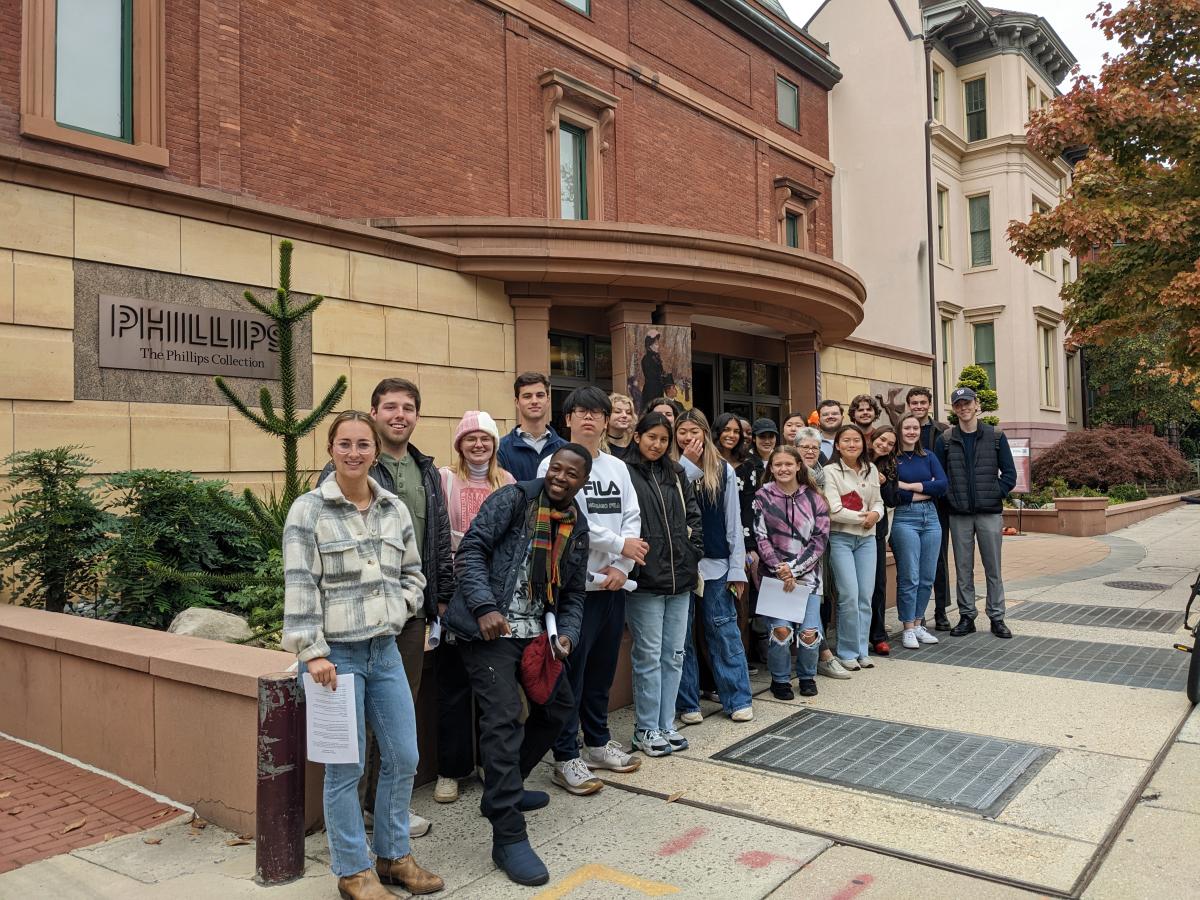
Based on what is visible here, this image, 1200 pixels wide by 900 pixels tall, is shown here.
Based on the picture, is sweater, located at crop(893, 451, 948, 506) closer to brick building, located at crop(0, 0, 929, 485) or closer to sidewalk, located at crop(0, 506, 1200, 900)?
sidewalk, located at crop(0, 506, 1200, 900)

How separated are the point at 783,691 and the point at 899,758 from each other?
134 centimetres

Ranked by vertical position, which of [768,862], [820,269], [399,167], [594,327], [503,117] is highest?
[503,117]

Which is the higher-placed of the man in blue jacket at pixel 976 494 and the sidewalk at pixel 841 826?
the man in blue jacket at pixel 976 494

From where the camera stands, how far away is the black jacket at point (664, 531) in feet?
16.7

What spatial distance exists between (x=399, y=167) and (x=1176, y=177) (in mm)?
11034

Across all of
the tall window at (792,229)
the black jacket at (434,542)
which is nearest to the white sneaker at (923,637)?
the black jacket at (434,542)

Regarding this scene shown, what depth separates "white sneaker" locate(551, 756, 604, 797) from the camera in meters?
4.55

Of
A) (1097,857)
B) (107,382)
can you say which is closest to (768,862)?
(1097,857)

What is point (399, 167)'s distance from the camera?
43.7ft

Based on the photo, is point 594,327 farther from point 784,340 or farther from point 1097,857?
point 1097,857

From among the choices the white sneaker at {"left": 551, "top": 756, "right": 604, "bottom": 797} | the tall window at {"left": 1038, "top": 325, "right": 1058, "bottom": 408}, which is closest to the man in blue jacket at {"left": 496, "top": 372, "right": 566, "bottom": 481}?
the white sneaker at {"left": 551, "top": 756, "right": 604, "bottom": 797}

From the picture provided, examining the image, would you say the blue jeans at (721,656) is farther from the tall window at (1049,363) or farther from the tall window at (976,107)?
the tall window at (976,107)

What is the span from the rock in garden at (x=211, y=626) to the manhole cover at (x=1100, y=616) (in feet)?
24.7

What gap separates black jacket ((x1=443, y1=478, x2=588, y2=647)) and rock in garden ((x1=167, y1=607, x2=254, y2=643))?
7.79 feet
